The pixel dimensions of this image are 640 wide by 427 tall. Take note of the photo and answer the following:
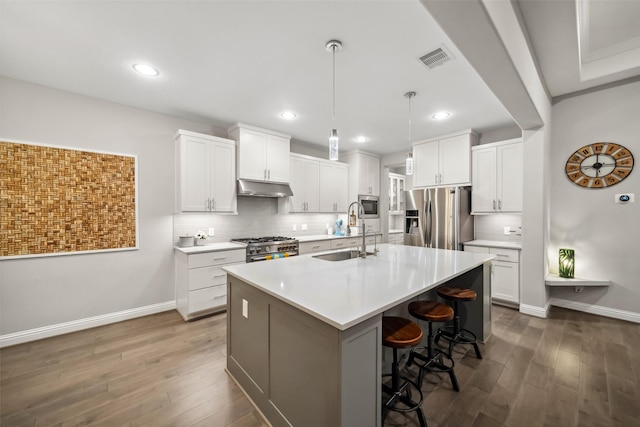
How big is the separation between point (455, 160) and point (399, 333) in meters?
3.67

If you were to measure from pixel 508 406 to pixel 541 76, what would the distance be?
3454mm

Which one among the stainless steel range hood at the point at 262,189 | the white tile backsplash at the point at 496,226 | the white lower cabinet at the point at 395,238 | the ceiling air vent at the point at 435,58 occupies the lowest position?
the white lower cabinet at the point at 395,238

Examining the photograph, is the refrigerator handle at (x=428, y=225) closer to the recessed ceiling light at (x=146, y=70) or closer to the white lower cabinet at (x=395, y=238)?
the white lower cabinet at (x=395, y=238)

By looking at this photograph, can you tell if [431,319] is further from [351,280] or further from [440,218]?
[440,218]

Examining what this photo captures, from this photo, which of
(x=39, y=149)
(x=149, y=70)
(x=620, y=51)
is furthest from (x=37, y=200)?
(x=620, y=51)

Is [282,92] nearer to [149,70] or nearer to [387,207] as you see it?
[149,70]

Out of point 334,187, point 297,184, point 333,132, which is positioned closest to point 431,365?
point 333,132

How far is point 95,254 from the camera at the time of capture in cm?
311

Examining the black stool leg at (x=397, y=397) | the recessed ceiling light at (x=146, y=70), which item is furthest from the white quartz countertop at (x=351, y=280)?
the recessed ceiling light at (x=146, y=70)

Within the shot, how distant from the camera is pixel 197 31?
6.49 ft

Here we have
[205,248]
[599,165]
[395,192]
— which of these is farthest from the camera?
[395,192]

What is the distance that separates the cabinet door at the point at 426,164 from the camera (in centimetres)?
461

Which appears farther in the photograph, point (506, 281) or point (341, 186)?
point (341, 186)

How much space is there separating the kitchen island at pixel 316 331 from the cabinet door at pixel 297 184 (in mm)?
2435
